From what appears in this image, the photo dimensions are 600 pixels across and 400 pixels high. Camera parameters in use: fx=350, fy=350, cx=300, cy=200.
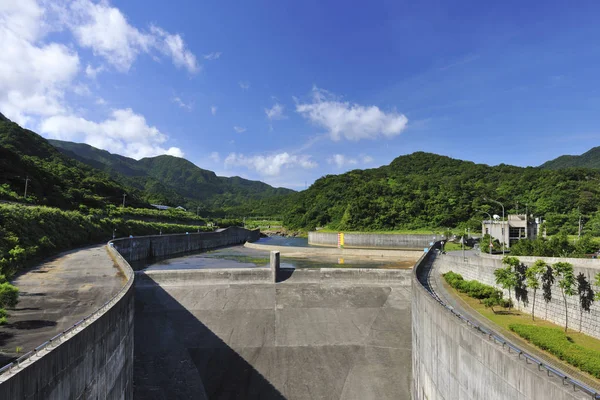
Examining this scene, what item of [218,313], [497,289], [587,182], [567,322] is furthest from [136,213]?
[587,182]

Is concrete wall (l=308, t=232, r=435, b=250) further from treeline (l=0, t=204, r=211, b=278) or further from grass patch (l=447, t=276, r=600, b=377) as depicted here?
grass patch (l=447, t=276, r=600, b=377)

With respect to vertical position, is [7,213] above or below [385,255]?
above

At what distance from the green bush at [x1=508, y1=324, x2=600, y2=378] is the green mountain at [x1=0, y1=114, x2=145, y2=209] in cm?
5973

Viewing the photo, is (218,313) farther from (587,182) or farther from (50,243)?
(587,182)

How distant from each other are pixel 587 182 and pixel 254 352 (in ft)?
353

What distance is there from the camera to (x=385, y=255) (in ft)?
168

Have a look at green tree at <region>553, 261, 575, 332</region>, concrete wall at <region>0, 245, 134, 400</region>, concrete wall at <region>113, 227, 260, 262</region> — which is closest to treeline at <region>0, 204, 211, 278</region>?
concrete wall at <region>113, 227, 260, 262</region>

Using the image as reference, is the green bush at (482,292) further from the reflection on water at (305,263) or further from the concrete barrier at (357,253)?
the concrete barrier at (357,253)

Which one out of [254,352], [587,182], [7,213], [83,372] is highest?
[587,182]

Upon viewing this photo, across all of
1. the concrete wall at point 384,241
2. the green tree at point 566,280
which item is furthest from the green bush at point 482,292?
the concrete wall at point 384,241

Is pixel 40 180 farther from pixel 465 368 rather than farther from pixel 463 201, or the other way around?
pixel 463 201

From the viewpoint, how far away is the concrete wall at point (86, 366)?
6.60 meters

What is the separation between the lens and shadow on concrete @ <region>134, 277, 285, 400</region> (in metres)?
17.9

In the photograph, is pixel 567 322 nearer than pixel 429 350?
No
